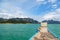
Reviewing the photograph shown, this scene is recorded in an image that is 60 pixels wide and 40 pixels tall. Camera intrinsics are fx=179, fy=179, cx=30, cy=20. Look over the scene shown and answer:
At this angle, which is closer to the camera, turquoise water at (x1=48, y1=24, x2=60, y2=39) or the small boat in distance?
the small boat in distance

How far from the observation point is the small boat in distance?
9113mm

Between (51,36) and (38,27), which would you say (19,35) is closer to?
(38,27)

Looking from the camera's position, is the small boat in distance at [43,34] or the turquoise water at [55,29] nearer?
the small boat in distance at [43,34]

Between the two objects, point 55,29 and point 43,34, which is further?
point 55,29

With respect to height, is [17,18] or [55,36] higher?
[17,18]

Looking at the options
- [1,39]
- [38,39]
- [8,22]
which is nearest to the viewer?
[38,39]

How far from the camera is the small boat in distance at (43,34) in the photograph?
911cm

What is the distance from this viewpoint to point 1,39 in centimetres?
965

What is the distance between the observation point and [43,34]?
9.47 m

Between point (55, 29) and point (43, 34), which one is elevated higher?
point (55, 29)

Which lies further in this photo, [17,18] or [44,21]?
→ [17,18]

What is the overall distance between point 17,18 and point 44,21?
1.65 metres

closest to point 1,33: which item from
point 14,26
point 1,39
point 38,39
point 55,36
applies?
point 1,39

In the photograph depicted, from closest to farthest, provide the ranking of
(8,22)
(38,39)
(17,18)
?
(38,39)
(17,18)
(8,22)
